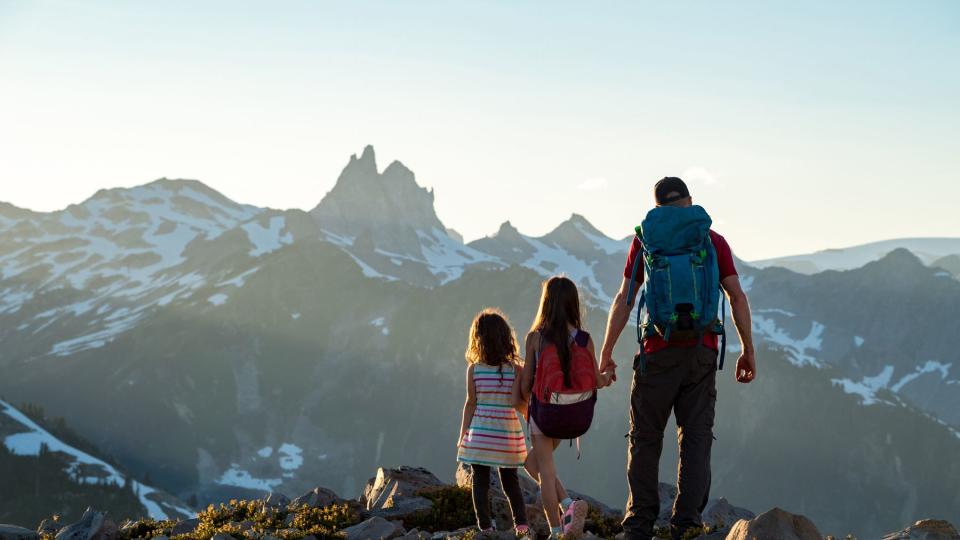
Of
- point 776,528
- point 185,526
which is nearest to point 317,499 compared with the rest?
point 185,526

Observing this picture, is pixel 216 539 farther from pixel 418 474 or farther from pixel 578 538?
pixel 418 474

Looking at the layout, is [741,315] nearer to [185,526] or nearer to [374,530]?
[374,530]

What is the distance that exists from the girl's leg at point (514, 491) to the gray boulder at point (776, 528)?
3.62 m

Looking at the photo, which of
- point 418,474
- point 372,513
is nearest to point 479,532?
point 372,513

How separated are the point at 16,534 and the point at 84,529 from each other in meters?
0.95

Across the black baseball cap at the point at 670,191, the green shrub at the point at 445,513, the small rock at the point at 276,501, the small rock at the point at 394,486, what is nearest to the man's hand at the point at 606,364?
the black baseball cap at the point at 670,191

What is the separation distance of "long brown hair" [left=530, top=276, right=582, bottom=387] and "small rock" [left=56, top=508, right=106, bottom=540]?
7.46m

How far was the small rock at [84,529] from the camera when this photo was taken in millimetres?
14062

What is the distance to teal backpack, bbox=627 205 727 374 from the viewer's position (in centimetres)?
1157

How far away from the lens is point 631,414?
1225 cm

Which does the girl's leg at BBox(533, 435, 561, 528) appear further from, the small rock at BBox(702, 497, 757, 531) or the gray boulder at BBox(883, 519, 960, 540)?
the gray boulder at BBox(883, 519, 960, 540)

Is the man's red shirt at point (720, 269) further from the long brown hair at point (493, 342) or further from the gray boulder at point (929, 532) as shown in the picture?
the gray boulder at point (929, 532)

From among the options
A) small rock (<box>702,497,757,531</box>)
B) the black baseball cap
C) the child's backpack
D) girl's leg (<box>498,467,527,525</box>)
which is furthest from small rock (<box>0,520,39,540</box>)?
small rock (<box>702,497,757,531</box>)

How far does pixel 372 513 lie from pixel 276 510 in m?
1.71
